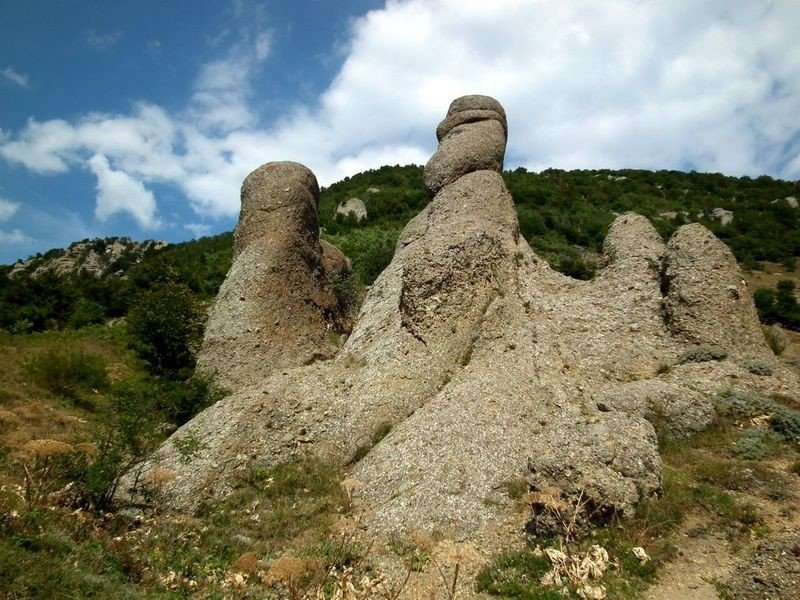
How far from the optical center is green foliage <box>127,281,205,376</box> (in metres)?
19.9

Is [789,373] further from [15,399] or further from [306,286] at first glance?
[15,399]

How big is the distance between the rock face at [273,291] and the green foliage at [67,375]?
3.70 metres

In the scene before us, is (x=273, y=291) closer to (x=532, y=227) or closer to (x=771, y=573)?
(x=771, y=573)

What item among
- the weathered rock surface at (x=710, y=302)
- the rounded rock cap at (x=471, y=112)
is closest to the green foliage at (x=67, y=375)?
the rounded rock cap at (x=471, y=112)

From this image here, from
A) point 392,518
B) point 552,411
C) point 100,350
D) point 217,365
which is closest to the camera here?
point 392,518

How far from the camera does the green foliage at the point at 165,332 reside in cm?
1994

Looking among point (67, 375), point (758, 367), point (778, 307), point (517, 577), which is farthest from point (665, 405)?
point (778, 307)

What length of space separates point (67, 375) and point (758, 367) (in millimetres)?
18017

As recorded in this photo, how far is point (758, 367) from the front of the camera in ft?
41.2

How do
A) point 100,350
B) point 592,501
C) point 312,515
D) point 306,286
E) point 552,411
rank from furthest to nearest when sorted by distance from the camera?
point 100,350, point 306,286, point 552,411, point 312,515, point 592,501

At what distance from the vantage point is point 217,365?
57.4 ft

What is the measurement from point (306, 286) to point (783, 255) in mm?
34545

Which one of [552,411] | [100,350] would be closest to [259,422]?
[552,411]

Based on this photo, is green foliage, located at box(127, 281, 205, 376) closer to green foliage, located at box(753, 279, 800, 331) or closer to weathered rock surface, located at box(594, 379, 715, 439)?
weathered rock surface, located at box(594, 379, 715, 439)
